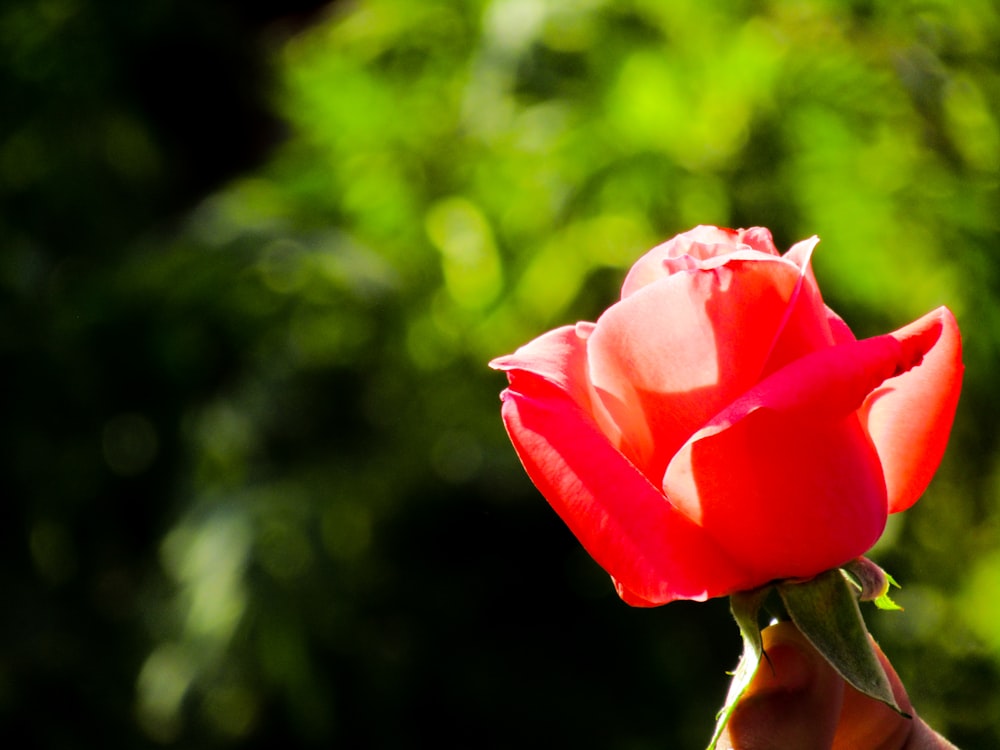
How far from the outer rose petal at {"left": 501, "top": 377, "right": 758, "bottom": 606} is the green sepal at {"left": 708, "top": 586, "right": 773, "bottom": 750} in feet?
0.03

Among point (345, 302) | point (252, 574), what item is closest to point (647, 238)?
point (345, 302)

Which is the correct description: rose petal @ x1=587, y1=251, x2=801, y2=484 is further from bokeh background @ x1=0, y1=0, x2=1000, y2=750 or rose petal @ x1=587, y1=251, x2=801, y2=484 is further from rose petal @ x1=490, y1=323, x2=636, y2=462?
bokeh background @ x1=0, y1=0, x2=1000, y2=750

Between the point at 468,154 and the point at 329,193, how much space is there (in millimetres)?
176

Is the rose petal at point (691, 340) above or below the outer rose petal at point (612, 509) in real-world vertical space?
above

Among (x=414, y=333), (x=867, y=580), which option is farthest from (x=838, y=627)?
(x=414, y=333)

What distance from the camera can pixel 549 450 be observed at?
0.82 feet

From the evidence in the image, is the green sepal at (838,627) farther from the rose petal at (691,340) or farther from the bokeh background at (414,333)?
the bokeh background at (414,333)

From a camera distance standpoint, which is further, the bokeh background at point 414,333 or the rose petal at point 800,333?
the bokeh background at point 414,333

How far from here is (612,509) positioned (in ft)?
0.82

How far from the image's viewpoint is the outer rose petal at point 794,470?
239 millimetres

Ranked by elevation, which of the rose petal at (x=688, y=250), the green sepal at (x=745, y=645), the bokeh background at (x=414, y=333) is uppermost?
the rose petal at (x=688, y=250)

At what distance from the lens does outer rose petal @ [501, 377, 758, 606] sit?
250 mm

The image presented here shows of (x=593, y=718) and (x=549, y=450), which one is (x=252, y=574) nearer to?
(x=593, y=718)

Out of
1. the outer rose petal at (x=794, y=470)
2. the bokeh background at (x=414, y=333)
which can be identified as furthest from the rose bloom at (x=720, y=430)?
the bokeh background at (x=414, y=333)
